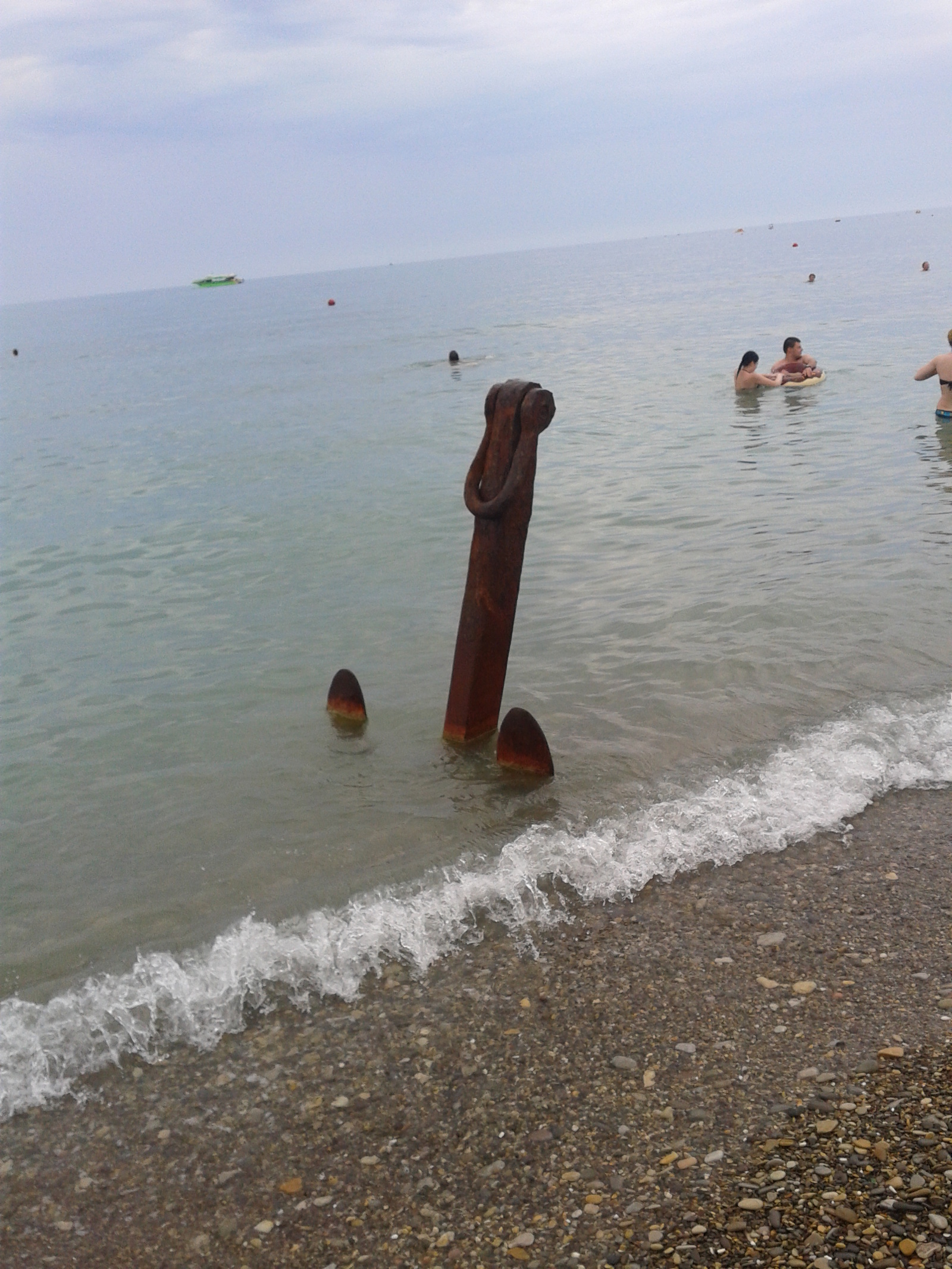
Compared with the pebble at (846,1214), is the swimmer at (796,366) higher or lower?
higher

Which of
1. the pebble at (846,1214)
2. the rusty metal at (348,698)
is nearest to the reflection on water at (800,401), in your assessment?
the rusty metal at (348,698)

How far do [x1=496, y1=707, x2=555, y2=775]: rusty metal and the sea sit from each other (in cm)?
11

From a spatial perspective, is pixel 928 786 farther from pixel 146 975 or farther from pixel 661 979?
pixel 146 975

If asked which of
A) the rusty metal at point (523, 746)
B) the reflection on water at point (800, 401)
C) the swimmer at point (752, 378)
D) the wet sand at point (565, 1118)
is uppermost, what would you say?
the swimmer at point (752, 378)

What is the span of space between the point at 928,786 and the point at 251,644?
16.9ft

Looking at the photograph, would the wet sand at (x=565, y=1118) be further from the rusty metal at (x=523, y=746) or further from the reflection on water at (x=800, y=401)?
the reflection on water at (x=800, y=401)

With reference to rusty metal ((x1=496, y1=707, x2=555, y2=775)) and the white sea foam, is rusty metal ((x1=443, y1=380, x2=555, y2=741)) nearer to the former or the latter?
rusty metal ((x1=496, y1=707, x2=555, y2=775))

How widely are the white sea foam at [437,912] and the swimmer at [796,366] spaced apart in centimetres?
1637

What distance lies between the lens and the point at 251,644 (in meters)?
8.38

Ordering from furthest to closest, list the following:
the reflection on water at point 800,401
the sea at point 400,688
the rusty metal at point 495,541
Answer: the reflection on water at point 800,401, the rusty metal at point 495,541, the sea at point 400,688

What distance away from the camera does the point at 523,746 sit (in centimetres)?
551

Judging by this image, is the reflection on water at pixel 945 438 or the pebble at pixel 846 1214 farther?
the reflection on water at pixel 945 438

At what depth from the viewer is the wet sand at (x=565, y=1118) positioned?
2.70 meters

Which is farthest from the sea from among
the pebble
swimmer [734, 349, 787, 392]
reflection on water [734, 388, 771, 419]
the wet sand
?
the pebble
